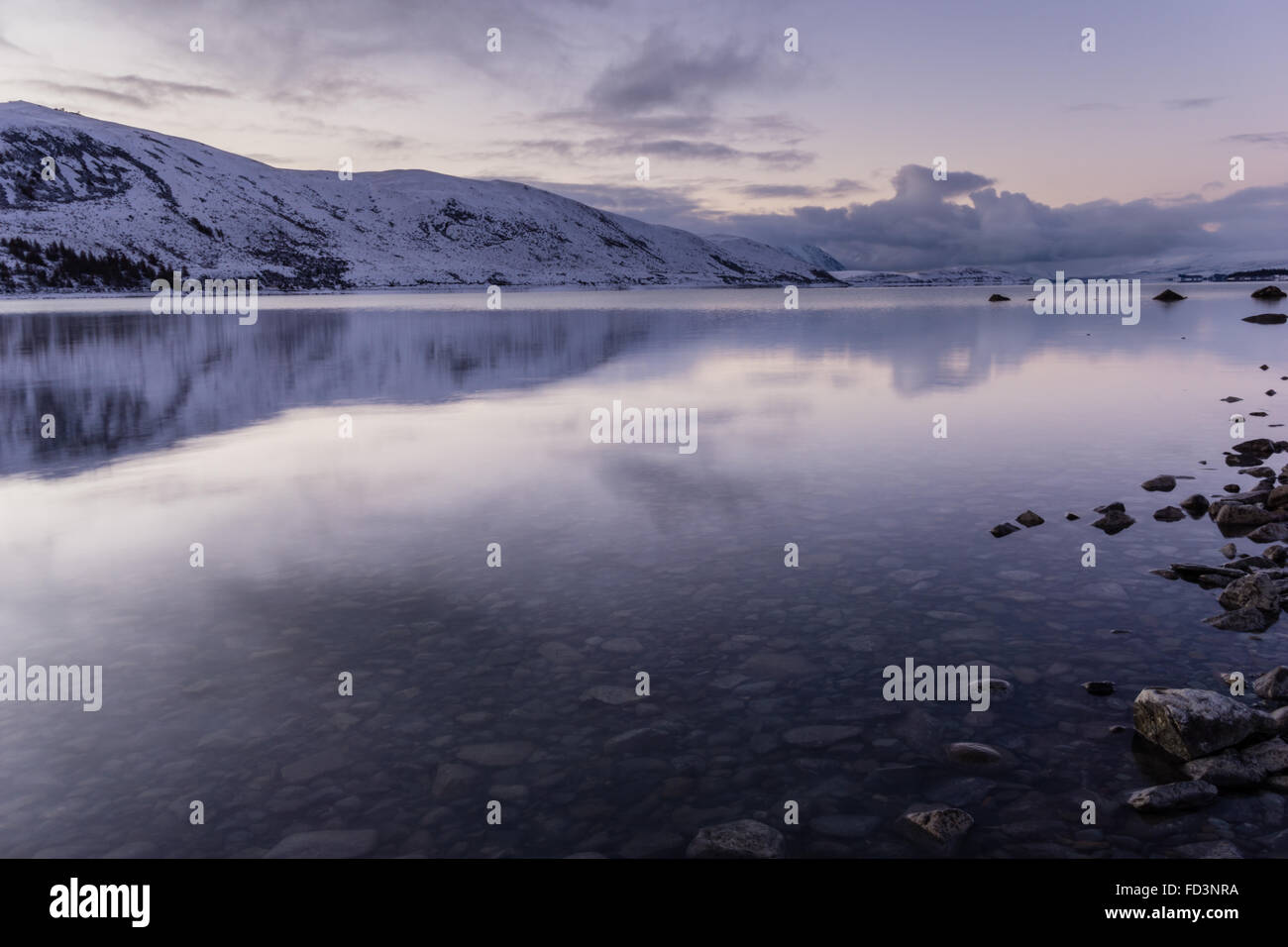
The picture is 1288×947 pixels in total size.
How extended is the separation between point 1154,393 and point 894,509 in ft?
76.0

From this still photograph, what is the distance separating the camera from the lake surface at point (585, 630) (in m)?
7.07

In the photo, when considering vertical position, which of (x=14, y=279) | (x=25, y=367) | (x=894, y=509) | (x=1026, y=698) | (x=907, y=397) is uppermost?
(x=14, y=279)

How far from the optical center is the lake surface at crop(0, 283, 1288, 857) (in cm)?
707

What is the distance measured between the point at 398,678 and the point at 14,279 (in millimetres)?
223429

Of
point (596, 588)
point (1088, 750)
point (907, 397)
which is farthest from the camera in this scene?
point (907, 397)

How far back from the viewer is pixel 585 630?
1058 centimetres

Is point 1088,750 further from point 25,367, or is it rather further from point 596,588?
point 25,367

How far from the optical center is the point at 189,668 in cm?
960

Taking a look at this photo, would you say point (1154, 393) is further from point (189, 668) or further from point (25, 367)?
point (25, 367)

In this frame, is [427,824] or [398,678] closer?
[427,824]

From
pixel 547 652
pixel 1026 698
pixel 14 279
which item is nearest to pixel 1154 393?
pixel 1026 698
